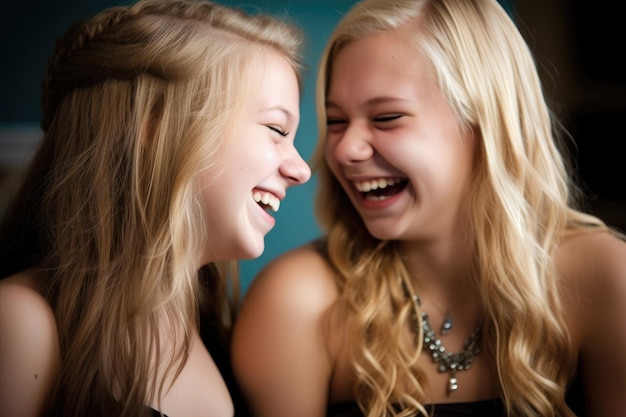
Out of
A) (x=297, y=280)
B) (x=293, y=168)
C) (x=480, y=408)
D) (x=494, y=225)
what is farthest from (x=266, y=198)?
(x=480, y=408)

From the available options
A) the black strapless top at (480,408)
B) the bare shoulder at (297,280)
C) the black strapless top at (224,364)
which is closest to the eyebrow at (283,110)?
the bare shoulder at (297,280)

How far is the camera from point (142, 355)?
2.97ft

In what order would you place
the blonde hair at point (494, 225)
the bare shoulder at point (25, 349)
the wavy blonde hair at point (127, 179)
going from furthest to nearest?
the blonde hair at point (494, 225)
the wavy blonde hair at point (127, 179)
the bare shoulder at point (25, 349)

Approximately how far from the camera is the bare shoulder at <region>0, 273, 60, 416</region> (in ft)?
2.60

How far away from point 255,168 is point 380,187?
29cm

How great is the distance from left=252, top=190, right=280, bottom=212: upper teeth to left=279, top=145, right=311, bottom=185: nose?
0.14ft

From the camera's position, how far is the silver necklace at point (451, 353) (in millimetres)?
1170

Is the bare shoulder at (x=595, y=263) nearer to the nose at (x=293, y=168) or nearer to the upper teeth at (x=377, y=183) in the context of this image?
the upper teeth at (x=377, y=183)

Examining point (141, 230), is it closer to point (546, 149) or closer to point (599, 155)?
point (546, 149)

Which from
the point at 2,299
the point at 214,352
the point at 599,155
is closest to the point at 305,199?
the point at 214,352

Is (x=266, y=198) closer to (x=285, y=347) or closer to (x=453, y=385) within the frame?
(x=285, y=347)

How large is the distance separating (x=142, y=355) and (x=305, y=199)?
84 centimetres

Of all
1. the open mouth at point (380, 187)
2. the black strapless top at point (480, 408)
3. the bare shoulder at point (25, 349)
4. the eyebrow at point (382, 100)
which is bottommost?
the black strapless top at point (480, 408)

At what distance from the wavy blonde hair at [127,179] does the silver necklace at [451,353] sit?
0.47m
